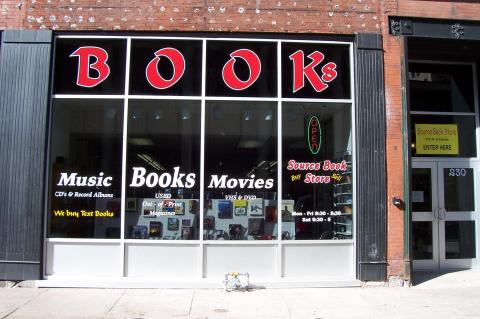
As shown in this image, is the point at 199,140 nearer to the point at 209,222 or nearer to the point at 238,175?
the point at 238,175

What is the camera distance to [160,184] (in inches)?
354

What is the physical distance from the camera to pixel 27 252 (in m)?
8.62

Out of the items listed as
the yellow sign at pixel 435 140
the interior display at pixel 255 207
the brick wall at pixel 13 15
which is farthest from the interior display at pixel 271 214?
the brick wall at pixel 13 15

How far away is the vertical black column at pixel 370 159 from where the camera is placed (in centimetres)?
888

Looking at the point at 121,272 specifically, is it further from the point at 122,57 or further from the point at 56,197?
the point at 122,57

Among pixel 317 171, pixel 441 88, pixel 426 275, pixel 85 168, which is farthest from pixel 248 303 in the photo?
pixel 441 88

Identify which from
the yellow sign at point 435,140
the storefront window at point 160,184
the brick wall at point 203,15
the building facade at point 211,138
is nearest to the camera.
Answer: the building facade at point 211,138

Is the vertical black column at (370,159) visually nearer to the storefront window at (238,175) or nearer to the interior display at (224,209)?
the storefront window at (238,175)

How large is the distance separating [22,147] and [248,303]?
4.62 meters

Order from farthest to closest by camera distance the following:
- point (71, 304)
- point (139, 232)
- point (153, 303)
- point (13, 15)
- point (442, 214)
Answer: point (442, 214)
point (13, 15)
point (139, 232)
point (153, 303)
point (71, 304)

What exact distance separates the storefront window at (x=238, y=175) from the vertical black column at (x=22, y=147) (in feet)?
9.27

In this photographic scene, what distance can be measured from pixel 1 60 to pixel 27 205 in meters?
2.58

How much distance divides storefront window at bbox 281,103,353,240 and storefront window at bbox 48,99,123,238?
2.97 m

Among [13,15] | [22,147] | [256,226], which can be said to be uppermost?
[13,15]
